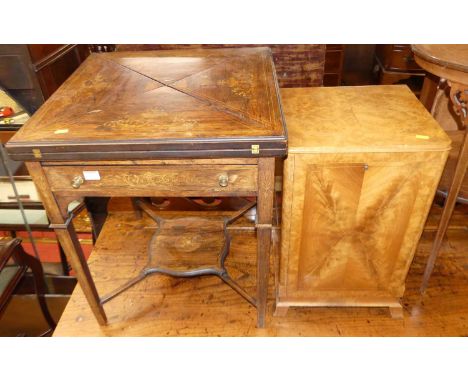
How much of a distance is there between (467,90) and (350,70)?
3542mm

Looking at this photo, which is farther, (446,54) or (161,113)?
(446,54)

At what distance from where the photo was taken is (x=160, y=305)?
6.34 ft

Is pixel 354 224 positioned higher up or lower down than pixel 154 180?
lower down

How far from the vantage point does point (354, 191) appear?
1439 mm

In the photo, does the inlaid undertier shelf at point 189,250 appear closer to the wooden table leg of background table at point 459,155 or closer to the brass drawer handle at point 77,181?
the brass drawer handle at point 77,181

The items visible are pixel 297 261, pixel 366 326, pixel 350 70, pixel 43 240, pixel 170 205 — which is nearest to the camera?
pixel 297 261

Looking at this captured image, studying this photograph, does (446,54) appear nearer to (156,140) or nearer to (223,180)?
(223,180)

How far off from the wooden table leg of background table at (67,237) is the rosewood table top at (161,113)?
10cm

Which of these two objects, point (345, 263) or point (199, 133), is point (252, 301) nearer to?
point (345, 263)

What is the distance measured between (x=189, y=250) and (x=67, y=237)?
662 mm

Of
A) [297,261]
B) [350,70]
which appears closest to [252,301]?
[297,261]

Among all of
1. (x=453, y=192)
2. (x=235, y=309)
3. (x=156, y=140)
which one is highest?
(x=156, y=140)

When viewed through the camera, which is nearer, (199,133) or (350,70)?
(199,133)

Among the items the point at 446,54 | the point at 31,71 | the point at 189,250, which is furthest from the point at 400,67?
the point at 31,71
